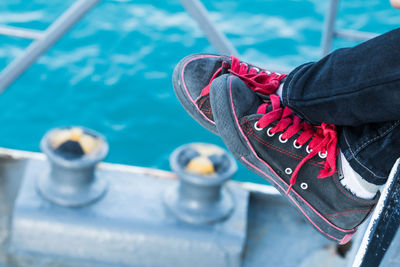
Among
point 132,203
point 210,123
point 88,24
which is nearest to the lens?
point 210,123

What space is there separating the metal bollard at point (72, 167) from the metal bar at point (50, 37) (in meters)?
0.39

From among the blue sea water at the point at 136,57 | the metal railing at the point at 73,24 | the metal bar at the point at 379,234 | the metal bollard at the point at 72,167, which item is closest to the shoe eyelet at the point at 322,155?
the metal bar at the point at 379,234

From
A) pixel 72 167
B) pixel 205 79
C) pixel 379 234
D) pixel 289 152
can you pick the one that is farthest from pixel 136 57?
pixel 379 234

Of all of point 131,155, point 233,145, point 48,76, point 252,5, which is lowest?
point 131,155

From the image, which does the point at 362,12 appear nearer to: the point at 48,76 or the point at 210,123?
the point at 48,76

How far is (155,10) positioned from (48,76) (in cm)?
122

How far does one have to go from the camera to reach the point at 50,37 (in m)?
1.75

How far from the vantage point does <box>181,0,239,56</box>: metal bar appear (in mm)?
1657

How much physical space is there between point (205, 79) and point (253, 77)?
0.11 metres

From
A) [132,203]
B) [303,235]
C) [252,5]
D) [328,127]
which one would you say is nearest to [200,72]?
[328,127]

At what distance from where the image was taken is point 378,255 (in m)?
0.66

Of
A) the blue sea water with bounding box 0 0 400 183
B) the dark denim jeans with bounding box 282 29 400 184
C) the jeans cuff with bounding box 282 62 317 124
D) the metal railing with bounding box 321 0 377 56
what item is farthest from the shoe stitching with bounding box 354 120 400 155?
the blue sea water with bounding box 0 0 400 183

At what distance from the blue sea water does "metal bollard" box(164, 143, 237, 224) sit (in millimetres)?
1309

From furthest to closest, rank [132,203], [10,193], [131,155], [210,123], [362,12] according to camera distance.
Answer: [362,12] → [131,155] → [10,193] → [132,203] → [210,123]
